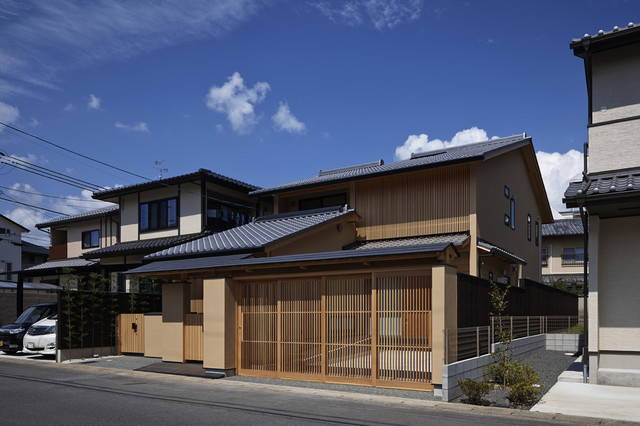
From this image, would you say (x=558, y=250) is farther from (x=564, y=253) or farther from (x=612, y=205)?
(x=612, y=205)

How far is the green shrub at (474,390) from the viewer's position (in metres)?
9.45

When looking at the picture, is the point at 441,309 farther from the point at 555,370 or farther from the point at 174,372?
the point at 174,372

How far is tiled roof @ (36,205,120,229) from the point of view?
2884 cm

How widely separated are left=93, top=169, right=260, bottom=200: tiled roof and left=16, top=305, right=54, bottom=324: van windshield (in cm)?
734

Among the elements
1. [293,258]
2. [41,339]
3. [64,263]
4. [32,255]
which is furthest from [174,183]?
[32,255]

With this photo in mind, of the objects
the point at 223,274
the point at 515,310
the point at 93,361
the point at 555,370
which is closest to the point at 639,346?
the point at 555,370

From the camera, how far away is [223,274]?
14.1 m

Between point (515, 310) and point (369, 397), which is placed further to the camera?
point (515, 310)

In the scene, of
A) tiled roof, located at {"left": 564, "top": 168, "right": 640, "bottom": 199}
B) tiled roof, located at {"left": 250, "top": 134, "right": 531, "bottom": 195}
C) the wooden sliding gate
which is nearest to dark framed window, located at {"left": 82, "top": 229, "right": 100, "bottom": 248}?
tiled roof, located at {"left": 250, "top": 134, "right": 531, "bottom": 195}

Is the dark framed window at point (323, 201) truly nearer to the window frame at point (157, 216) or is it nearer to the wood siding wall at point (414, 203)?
the wood siding wall at point (414, 203)

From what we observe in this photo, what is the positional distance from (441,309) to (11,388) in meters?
9.30

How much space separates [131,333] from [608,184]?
49.2 ft

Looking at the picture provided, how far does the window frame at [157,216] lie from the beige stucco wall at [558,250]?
95.4 ft

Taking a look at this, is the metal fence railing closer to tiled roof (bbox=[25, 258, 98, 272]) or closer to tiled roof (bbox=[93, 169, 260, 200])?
tiled roof (bbox=[93, 169, 260, 200])
